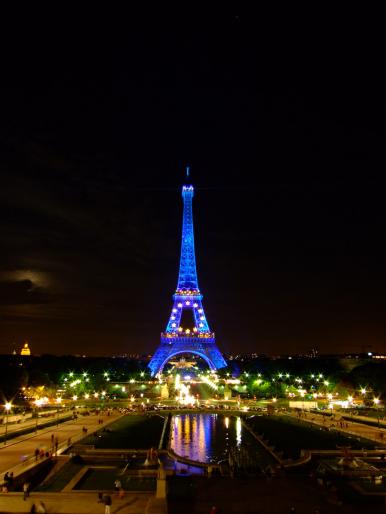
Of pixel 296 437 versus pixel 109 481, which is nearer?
pixel 109 481

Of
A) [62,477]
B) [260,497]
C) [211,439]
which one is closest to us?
[260,497]

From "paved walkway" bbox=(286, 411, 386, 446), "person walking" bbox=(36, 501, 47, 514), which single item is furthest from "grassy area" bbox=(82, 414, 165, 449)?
"person walking" bbox=(36, 501, 47, 514)

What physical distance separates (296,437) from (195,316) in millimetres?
88418

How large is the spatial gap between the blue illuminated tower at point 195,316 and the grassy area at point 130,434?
6864 centimetres

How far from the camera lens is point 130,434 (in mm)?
39688

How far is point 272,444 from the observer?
3534cm

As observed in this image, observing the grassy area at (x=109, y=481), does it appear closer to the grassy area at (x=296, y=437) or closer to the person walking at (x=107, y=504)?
the person walking at (x=107, y=504)

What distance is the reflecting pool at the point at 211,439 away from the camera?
108ft

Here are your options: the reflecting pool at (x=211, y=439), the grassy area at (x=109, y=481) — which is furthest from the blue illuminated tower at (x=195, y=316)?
the grassy area at (x=109, y=481)

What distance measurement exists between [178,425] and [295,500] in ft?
92.6

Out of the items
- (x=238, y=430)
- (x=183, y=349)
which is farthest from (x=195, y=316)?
(x=238, y=430)

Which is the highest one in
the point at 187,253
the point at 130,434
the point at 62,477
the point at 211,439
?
the point at 187,253

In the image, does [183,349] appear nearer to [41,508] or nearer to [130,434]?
[130,434]

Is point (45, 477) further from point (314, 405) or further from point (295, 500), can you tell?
point (314, 405)
